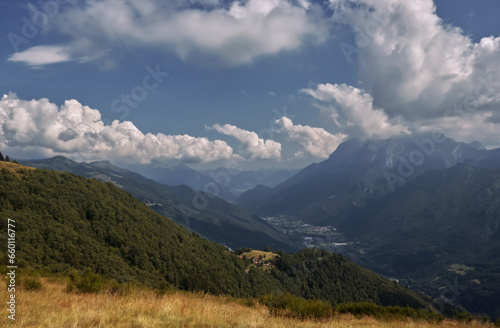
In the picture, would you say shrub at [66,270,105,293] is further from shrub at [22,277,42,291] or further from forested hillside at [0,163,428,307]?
forested hillside at [0,163,428,307]

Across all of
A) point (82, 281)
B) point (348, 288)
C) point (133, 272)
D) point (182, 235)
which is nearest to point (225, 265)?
point (182, 235)

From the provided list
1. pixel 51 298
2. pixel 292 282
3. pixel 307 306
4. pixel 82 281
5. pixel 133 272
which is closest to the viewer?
pixel 51 298

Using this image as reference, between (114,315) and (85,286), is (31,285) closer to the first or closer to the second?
(85,286)

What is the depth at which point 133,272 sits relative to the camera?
61.8 m

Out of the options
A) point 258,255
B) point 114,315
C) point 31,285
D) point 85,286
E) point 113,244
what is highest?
point 114,315

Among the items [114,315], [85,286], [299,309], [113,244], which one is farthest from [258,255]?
[114,315]

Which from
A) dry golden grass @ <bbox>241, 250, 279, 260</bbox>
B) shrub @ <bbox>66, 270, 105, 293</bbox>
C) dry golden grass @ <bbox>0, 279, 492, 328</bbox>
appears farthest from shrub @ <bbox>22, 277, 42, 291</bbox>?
dry golden grass @ <bbox>241, 250, 279, 260</bbox>

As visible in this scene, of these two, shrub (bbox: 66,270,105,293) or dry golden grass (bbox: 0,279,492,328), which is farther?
shrub (bbox: 66,270,105,293)

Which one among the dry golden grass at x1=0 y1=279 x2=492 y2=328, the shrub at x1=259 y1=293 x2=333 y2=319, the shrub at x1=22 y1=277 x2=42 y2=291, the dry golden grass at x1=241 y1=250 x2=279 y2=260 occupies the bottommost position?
the dry golden grass at x1=241 y1=250 x2=279 y2=260

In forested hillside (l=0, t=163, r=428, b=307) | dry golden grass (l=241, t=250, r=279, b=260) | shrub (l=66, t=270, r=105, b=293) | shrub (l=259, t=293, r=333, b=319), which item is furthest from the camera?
dry golden grass (l=241, t=250, r=279, b=260)

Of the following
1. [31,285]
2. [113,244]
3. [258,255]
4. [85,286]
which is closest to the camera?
[31,285]

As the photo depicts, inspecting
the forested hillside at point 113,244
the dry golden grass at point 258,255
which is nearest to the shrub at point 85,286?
the forested hillside at point 113,244

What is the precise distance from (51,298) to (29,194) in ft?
229

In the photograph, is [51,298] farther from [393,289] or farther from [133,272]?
[393,289]
